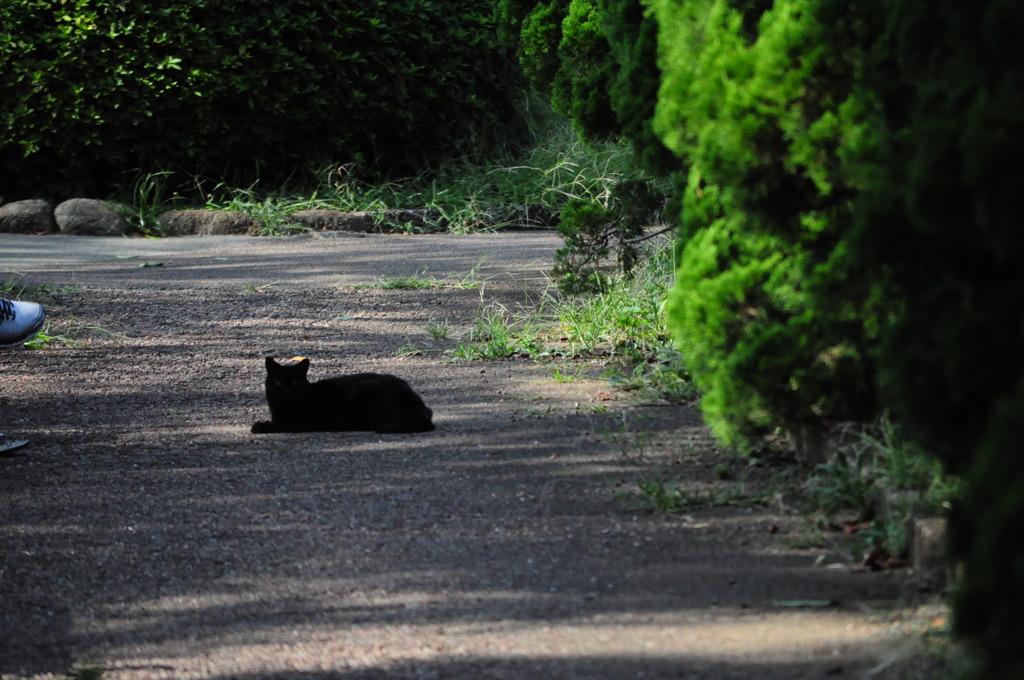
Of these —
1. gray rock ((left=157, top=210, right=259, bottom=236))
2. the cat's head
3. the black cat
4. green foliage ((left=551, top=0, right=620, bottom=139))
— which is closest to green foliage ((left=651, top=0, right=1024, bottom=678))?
the black cat

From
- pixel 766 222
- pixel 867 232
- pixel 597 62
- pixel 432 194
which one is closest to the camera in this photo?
pixel 867 232

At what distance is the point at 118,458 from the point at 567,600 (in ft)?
7.83

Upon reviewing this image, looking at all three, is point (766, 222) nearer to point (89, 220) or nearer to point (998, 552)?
point (998, 552)

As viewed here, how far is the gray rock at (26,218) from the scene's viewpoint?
11.4m

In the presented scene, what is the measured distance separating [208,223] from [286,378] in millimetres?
6810

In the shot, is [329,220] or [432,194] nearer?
[329,220]

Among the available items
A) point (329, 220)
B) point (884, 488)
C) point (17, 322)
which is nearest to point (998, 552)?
point (884, 488)

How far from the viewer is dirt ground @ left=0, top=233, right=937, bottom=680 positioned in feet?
9.54

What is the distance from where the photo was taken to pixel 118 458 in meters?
4.70

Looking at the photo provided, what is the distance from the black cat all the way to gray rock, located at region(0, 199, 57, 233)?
7.39 m

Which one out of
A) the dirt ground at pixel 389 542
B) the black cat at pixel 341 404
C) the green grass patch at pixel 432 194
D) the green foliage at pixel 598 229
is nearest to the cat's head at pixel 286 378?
the black cat at pixel 341 404

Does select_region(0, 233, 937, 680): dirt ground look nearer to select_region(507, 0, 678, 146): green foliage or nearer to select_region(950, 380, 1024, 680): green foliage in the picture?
select_region(950, 380, 1024, 680): green foliage

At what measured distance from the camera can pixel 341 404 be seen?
203 inches

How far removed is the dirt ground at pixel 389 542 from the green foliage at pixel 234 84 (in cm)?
572
